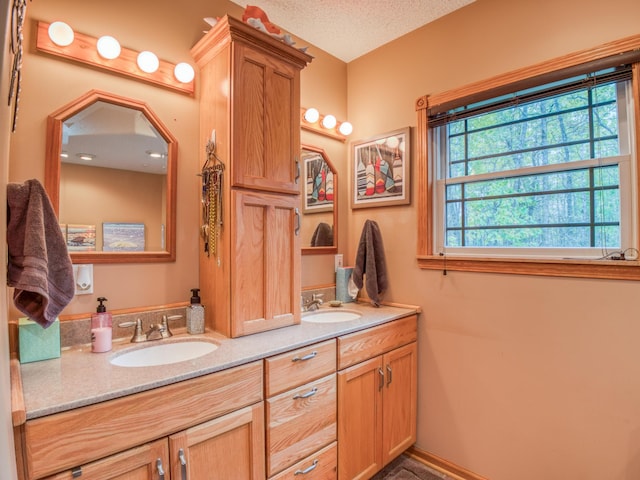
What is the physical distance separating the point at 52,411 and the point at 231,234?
0.84 metres

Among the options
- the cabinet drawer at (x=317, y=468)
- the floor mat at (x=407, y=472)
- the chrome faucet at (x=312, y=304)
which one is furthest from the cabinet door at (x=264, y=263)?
the floor mat at (x=407, y=472)

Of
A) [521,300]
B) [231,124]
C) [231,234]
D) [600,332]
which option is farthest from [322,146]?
[600,332]

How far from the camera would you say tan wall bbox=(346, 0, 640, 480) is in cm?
152

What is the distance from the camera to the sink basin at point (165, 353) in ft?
4.48

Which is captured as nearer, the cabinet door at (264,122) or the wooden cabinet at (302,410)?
the wooden cabinet at (302,410)

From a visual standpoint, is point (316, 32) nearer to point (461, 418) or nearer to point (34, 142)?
point (34, 142)

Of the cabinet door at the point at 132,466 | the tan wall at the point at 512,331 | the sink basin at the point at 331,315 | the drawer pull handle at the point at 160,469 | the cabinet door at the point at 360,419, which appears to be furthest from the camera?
the sink basin at the point at 331,315

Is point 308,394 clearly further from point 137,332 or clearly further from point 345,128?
point 345,128

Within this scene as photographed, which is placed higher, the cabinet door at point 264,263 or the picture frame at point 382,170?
the picture frame at point 382,170

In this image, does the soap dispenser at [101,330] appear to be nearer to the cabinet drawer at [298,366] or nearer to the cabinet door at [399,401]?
the cabinet drawer at [298,366]

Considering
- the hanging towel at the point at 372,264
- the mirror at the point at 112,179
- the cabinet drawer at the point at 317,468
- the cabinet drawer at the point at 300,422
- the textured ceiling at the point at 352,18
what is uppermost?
the textured ceiling at the point at 352,18

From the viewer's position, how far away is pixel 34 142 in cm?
131

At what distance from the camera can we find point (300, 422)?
144cm

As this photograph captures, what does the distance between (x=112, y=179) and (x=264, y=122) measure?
71 cm
